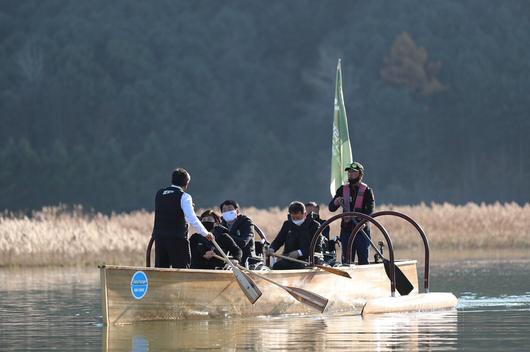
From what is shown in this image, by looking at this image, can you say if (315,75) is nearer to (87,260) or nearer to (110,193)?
(110,193)

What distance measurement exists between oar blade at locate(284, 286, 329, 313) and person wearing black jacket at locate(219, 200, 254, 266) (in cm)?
99

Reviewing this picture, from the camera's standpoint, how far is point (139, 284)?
18375 mm

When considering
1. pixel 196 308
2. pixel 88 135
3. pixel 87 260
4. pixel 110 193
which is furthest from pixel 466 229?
pixel 88 135

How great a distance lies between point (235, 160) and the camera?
72125 millimetres

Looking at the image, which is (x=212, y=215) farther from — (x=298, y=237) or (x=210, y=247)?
(x=298, y=237)

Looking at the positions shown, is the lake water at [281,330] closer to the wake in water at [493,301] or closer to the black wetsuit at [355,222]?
the wake in water at [493,301]

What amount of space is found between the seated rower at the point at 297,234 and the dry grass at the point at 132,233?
11579 mm

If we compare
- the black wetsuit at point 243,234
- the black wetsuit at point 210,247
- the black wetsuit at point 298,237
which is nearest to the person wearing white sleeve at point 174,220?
the black wetsuit at point 210,247

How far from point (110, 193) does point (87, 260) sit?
1424 inches

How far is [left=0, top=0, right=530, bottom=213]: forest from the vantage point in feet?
230

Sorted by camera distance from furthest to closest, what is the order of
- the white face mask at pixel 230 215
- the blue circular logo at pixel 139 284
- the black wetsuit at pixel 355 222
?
the black wetsuit at pixel 355 222 < the white face mask at pixel 230 215 < the blue circular logo at pixel 139 284

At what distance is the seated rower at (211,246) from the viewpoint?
20031mm

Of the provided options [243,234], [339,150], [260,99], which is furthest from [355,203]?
[260,99]

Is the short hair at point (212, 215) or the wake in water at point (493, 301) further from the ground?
the short hair at point (212, 215)
